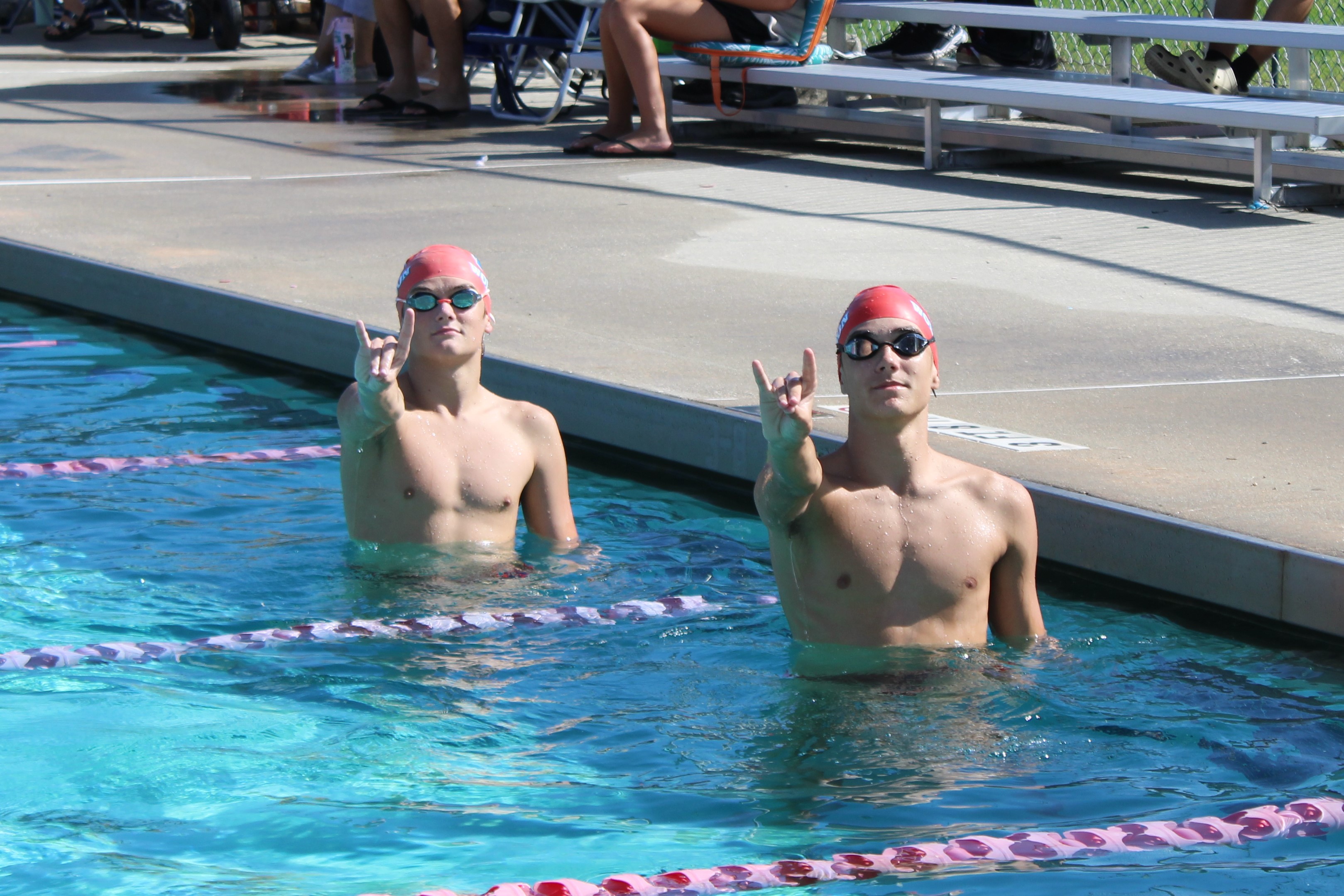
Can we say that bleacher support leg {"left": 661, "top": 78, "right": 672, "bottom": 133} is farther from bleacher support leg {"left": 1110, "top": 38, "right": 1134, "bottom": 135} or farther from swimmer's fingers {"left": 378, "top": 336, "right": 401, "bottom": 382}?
swimmer's fingers {"left": 378, "top": 336, "right": 401, "bottom": 382}

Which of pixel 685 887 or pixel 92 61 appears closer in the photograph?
pixel 685 887

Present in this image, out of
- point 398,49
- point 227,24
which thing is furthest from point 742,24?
point 227,24

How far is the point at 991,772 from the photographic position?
153 inches

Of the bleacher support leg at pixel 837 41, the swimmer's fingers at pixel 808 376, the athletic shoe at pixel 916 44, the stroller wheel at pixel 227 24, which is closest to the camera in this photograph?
the swimmer's fingers at pixel 808 376

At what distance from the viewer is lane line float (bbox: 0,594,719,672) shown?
459 centimetres

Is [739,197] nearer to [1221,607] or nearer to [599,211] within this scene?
[599,211]

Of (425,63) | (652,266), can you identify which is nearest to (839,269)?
(652,266)

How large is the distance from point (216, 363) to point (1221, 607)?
5.05 metres

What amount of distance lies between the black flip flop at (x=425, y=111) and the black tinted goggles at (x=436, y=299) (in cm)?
1055

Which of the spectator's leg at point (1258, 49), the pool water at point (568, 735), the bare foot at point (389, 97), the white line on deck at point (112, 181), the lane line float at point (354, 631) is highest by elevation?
the spectator's leg at point (1258, 49)

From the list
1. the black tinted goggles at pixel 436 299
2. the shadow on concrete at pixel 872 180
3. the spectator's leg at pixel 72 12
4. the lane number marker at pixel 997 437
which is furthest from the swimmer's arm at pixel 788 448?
the spectator's leg at pixel 72 12

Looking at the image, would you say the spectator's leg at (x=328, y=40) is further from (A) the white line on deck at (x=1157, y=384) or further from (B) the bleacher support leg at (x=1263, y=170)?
(A) the white line on deck at (x=1157, y=384)

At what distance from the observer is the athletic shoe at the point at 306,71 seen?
1825 cm

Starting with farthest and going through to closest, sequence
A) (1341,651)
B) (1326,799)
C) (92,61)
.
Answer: (92,61), (1341,651), (1326,799)
